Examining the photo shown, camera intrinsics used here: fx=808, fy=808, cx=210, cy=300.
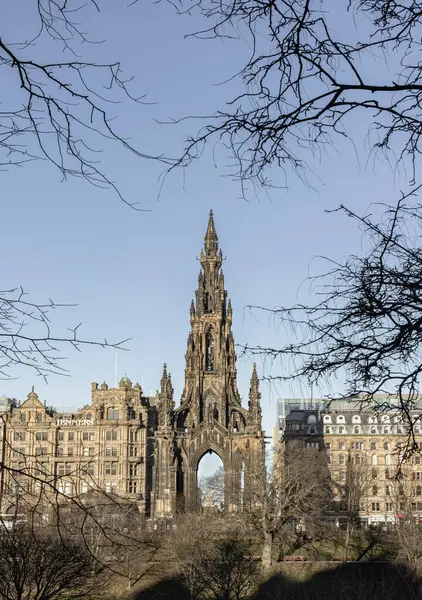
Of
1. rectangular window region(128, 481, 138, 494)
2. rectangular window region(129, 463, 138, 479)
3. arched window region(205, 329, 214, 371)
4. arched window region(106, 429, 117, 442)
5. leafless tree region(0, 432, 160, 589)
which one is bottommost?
leafless tree region(0, 432, 160, 589)

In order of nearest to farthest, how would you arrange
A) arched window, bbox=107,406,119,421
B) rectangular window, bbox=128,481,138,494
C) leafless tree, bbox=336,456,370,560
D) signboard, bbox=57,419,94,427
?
leafless tree, bbox=336,456,370,560 → rectangular window, bbox=128,481,138,494 → signboard, bbox=57,419,94,427 → arched window, bbox=107,406,119,421

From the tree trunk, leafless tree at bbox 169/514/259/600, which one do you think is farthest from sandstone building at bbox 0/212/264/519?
leafless tree at bbox 169/514/259/600

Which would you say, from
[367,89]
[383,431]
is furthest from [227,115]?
[383,431]

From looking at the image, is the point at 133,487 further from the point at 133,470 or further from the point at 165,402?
the point at 165,402

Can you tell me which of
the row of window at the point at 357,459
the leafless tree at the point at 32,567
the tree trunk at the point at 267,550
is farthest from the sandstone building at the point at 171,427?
the leafless tree at the point at 32,567

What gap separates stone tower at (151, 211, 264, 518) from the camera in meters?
73.7

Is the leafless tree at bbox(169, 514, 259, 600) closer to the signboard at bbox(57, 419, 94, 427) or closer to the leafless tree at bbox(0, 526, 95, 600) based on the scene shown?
the leafless tree at bbox(0, 526, 95, 600)

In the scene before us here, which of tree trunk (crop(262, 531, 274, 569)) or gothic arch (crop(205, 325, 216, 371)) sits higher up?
gothic arch (crop(205, 325, 216, 371))

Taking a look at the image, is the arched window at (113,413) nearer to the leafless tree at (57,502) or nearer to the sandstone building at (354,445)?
the sandstone building at (354,445)

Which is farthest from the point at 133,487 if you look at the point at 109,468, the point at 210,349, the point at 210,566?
the point at 210,566

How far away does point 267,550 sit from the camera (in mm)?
48219

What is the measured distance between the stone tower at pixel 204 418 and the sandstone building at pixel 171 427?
0.30ft

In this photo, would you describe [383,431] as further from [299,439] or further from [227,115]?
[227,115]

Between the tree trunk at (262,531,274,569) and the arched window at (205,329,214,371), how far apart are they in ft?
104
